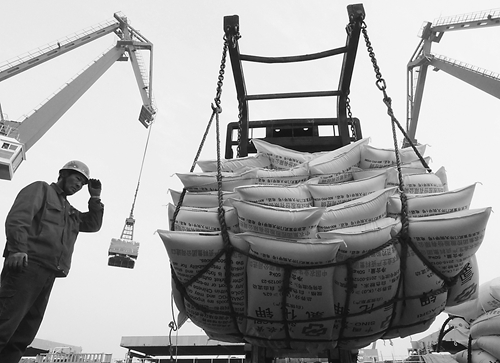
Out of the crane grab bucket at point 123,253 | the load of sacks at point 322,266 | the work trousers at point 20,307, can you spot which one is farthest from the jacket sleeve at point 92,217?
the crane grab bucket at point 123,253

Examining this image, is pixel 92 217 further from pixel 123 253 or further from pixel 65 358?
pixel 65 358

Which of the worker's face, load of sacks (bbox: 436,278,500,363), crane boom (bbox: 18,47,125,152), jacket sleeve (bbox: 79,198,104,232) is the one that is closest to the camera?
the worker's face

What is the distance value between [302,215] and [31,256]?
144cm

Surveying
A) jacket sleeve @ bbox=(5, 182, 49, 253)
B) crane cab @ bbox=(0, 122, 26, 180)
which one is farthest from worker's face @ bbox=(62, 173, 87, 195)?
crane cab @ bbox=(0, 122, 26, 180)

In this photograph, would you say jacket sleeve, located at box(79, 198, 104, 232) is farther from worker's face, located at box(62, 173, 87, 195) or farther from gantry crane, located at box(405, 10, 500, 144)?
gantry crane, located at box(405, 10, 500, 144)

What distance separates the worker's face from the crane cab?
1207 centimetres

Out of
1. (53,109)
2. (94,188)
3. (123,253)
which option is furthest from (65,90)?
(94,188)

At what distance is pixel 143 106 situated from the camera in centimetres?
1814

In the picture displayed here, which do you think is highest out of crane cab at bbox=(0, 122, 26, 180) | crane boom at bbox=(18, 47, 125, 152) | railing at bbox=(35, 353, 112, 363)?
crane boom at bbox=(18, 47, 125, 152)

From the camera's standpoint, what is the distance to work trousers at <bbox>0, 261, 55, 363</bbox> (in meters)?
1.64

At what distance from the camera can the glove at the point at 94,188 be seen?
2.33 m

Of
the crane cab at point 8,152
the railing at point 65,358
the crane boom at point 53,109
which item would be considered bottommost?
the railing at point 65,358

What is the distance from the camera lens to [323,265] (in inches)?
57.1

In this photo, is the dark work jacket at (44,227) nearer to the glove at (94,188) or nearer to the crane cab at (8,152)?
the glove at (94,188)
